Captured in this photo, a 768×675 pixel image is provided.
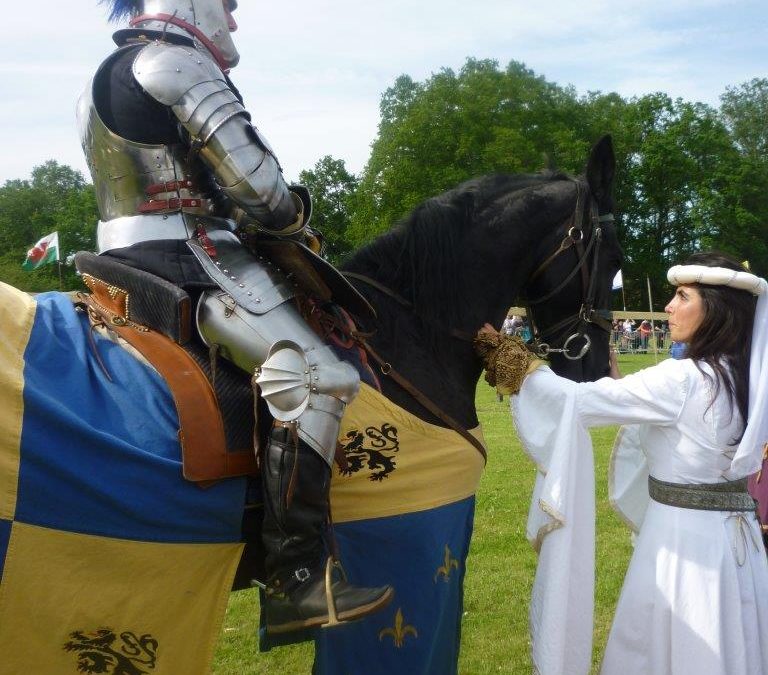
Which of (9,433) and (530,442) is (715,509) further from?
(9,433)

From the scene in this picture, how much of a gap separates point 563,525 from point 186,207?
1.85 m

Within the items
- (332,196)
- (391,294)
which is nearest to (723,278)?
(391,294)

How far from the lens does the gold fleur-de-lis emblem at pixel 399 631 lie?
2.68 m

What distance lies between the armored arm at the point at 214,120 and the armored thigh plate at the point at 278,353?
0.28 metres

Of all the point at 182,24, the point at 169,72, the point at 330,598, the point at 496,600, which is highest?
the point at 182,24

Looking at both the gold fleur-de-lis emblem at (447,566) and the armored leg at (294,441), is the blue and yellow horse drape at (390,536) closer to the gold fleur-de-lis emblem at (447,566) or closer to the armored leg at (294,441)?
the gold fleur-de-lis emblem at (447,566)

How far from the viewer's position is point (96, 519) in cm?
227

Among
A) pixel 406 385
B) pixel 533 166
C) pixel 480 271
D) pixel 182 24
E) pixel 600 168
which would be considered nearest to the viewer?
pixel 182 24

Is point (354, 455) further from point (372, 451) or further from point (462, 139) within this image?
point (462, 139)

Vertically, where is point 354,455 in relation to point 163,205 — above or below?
below

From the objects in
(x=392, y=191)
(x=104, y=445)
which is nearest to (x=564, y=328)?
(x=104, y=445)

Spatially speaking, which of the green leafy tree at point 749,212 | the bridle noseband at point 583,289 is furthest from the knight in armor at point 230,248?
the green leafy tree at point 749,212

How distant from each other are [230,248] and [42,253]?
51.3ft

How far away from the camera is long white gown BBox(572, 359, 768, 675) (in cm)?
289
